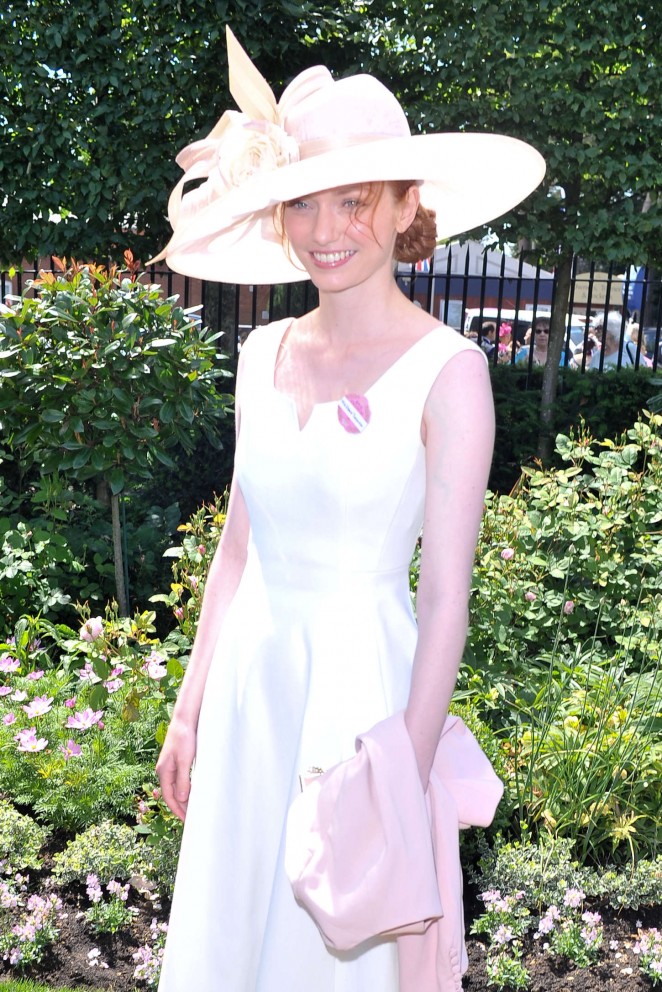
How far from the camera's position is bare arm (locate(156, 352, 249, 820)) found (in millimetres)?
1917

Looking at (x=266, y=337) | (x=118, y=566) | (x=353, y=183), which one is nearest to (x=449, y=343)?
(x=353, y=183)

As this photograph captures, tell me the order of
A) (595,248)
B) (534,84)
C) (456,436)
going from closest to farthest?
1. (456,436)
2. (534,84)
3. (595,248)

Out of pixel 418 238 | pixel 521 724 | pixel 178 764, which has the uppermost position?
pixel 418 238

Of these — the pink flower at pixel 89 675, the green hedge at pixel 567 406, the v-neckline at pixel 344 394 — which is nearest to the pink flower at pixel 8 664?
the pink flower at pixel 89 675

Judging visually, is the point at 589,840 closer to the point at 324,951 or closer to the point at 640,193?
the point at 324,951

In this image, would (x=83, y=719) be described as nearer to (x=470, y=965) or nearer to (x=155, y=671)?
(x=155, y=671)

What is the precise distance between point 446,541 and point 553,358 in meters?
7.10

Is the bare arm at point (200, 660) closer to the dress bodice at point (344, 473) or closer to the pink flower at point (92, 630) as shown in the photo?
the dress bodice at point (344, 473)

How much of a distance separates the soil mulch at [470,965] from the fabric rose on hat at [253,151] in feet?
6.47

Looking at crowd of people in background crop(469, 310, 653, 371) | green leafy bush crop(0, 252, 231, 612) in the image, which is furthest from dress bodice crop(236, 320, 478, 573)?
crowd of people in background crop(469, 310, 653, 371)

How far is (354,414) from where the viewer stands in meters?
1.67

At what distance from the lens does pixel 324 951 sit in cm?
169

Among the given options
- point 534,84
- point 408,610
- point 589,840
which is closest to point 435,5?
point 534,84

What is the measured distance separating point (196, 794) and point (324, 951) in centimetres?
34
